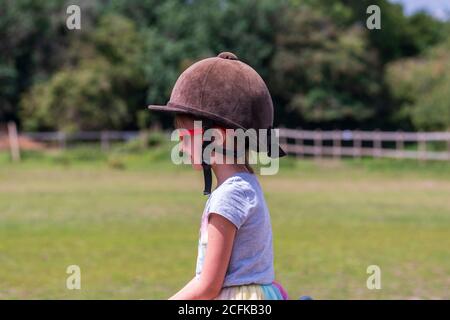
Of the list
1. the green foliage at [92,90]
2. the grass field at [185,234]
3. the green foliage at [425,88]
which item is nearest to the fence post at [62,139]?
the green foliage at [92,90]

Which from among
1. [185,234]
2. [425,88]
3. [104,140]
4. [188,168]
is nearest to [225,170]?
[185,234]

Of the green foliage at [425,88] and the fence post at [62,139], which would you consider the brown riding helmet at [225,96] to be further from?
the green foliage at [425,88]

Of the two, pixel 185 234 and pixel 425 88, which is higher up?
pixel 425 88

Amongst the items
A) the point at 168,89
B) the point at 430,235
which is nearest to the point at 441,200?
the point at 430,235

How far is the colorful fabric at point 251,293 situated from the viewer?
2.47 m

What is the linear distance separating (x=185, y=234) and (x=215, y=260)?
32.5 feet

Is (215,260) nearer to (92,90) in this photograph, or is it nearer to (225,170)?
(225,170)

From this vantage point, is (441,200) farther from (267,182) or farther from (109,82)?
(109,82)

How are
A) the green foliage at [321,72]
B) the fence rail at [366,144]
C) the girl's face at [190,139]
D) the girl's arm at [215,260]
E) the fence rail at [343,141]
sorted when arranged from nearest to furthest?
1. the girl's arm at [215,260]
2. the girl's face at [190,139]
3. the fence rail at [366,144]
4. the fence rail at [343,141]
5. the green foliage at [321,72]

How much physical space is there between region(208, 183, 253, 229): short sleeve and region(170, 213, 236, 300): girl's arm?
0.06 ft

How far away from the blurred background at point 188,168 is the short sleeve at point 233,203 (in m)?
4.95

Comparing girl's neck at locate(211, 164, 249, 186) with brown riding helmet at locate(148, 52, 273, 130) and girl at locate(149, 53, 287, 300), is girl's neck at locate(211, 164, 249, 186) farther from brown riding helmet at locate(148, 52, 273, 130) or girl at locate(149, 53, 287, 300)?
brown riding helmet at locate(148, 52, 273, 130)

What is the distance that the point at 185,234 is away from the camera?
40.3 feet

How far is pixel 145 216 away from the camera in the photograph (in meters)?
14.7
